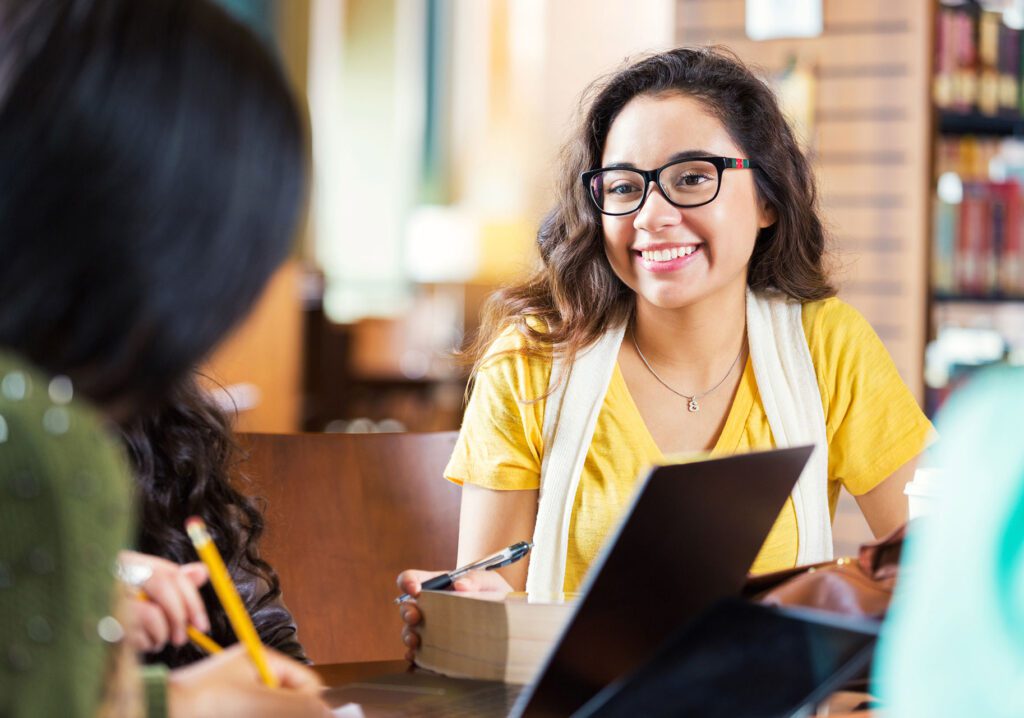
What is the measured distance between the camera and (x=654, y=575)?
2.81 ft

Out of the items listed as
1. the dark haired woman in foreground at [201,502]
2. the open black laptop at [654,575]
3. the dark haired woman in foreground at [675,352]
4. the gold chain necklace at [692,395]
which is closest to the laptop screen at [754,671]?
the open black laptop at [654,575]

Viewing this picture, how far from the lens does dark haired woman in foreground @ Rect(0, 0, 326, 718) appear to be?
576 mm

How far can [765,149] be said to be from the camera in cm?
178

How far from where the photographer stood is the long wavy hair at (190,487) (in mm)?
1371

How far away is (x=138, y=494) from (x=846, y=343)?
997 mm

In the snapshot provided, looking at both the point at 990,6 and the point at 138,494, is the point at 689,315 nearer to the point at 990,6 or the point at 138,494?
the point at 138,494

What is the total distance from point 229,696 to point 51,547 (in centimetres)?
22

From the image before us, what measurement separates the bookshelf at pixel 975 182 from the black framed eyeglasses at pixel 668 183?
8.46ft

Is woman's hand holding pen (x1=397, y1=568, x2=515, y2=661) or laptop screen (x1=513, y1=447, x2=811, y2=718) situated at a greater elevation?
laptop screen (x1=513, y1=447, x2=811, y2=718)

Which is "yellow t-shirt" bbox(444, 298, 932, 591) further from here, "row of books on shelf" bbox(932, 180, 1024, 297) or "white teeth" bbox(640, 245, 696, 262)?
"row of books on shelf" bbox(932, 180, 1024, 297)

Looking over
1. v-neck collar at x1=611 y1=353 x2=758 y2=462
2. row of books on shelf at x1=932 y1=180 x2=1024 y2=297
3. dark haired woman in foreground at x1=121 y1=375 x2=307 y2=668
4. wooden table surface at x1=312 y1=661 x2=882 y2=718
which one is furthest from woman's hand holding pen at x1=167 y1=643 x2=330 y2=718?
row of books on shelf at x1=932 y1=180 x2=1024 y2=297

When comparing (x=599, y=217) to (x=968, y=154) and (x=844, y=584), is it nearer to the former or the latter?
(x=844, y=584)

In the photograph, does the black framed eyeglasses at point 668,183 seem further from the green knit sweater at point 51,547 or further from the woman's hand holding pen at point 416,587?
the green knit sweater at point 51,547

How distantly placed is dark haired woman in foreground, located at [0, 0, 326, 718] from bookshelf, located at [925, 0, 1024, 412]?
3573 mm
